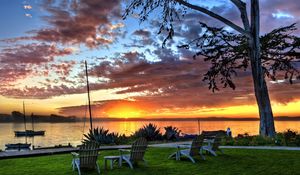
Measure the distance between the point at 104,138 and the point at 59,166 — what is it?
8.95m

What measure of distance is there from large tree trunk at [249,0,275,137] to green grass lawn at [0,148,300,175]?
6.64m

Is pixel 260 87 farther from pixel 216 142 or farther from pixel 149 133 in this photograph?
pixel 216 142

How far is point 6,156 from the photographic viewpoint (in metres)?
15.5

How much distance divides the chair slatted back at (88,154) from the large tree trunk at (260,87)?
13039 millimetres

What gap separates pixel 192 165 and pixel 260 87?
11092 millimetres

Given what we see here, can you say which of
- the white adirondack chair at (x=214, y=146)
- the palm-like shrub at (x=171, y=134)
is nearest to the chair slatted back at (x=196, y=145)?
the white adirondack chair at (x=214, y=146)

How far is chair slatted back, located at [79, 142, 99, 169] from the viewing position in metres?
11.2

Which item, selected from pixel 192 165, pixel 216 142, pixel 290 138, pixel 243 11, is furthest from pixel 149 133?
pixel 192 165

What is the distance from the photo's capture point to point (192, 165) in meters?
12.5

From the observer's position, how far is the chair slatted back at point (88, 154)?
11.2 metres

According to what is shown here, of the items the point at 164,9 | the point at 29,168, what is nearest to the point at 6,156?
the point at 29,168

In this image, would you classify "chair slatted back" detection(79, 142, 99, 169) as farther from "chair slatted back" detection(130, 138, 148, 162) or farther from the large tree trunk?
the large tree trunk

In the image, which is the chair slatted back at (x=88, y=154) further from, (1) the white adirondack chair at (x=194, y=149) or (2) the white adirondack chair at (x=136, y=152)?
(1) the white adirondack chair at (x=194, y=149)

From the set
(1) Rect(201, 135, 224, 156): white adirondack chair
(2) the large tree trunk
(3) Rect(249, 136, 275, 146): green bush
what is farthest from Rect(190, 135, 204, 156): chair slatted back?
(2) the large tree trunk
